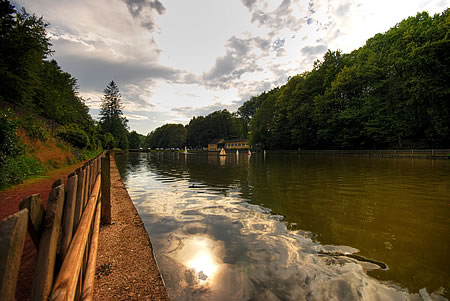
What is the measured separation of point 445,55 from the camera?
29.0 meters

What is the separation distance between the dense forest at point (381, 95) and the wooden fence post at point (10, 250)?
137 ft

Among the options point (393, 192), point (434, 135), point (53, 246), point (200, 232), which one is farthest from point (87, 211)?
point (434, 135)

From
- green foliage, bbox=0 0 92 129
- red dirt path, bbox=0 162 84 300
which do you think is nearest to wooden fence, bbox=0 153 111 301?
red dirt path, bbox=0 162 84 300

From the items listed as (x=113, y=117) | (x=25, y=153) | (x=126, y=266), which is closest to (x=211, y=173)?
(x=25, y=153)

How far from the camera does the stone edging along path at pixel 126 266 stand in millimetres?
2463

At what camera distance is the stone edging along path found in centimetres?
246

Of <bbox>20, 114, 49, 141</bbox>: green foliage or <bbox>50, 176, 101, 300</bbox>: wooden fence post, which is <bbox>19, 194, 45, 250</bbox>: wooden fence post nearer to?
<bbox>50, 176, 101, 300</bbox>: wooden fence post

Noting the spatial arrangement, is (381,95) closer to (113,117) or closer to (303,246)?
(303,246)

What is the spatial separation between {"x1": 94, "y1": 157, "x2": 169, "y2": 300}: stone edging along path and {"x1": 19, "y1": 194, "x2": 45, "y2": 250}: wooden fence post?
167 cm

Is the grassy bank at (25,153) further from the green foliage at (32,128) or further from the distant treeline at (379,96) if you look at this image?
the distant treeline at (379,96)

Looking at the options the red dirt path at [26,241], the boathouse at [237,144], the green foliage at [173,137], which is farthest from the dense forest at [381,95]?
the green foliage at [173,137]

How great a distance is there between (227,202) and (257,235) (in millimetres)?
2638

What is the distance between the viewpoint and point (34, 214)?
1.09 meters

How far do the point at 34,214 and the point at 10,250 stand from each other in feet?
1.08
